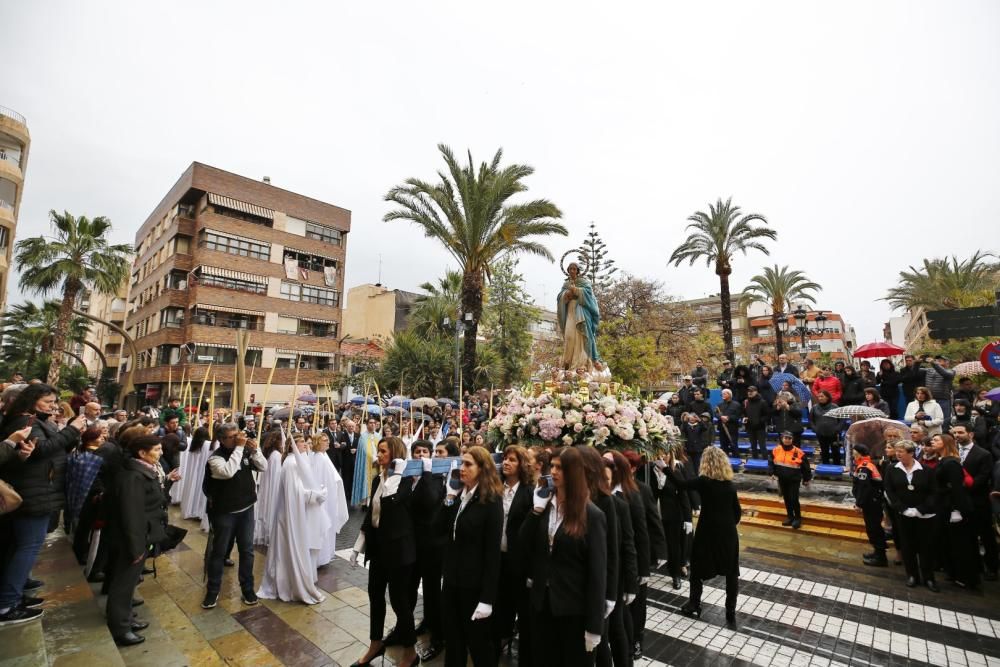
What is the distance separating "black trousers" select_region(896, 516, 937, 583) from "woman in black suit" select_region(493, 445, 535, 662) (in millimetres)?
5459

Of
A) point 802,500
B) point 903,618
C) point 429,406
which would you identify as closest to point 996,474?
point 903,618

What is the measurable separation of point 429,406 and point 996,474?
682 inches

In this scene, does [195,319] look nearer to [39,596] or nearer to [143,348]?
[143,348]

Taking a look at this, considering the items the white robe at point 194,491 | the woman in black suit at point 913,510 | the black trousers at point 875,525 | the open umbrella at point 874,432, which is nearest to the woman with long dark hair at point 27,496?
the white robe at point 194,491

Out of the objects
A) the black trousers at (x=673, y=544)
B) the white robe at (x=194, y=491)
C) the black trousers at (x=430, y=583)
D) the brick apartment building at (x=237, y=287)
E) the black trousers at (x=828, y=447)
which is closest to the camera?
the black trousers at (x=430, y=583)

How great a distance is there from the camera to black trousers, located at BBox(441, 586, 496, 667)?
3.72m

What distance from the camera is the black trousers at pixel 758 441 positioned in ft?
39.1

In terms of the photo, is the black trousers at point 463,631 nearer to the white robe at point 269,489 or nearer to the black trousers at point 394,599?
the black trousers at point 394,599

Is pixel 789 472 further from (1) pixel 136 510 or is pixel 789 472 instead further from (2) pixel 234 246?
(2) pixel 234 246

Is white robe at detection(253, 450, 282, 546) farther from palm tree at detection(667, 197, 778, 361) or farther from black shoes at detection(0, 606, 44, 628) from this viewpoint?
palm tree at detection(667, 197, 778, 361)

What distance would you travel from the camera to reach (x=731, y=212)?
24.8 meters

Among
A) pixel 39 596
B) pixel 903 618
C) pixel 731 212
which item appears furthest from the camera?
pixel 731 212

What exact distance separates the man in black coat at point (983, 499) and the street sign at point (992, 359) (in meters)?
4.67

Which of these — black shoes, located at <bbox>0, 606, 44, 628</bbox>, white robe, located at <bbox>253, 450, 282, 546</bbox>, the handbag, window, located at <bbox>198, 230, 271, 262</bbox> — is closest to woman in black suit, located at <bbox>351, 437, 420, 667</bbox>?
white robe, located at <bbox>253, 450, 282, 546</bbox>
